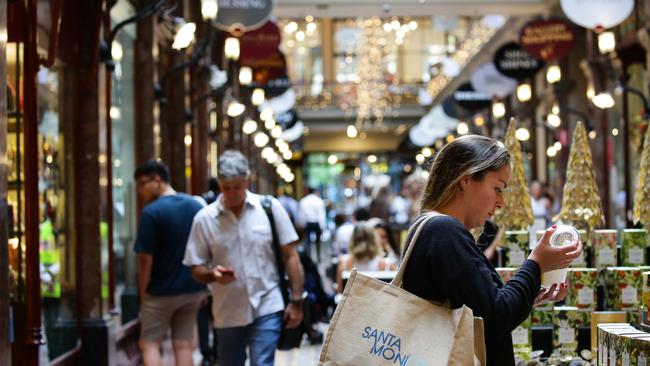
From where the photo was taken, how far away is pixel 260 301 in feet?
22.7

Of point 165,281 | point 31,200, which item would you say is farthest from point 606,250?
point 31,200

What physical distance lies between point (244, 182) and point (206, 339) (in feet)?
13.9

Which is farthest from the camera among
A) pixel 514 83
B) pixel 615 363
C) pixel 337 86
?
pixel 337 86

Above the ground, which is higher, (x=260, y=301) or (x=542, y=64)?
(x=542, y=64)

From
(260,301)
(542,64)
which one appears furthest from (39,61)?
(542,64)

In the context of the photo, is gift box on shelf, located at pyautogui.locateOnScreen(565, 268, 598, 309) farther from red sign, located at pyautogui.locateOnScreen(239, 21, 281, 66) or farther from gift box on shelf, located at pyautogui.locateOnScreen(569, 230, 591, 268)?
red sign, located at pyautogui.locateOnScreen(239, 21, 281, 66)

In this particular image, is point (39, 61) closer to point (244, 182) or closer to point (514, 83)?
point (244, 182)

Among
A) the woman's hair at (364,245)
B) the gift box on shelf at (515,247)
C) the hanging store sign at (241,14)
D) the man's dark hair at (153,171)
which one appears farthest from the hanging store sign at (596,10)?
the gift box on shelf at (515,247)

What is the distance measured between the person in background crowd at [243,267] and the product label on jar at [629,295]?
2.15m

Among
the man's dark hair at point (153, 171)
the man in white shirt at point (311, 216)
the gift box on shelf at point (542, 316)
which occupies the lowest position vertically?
the man in white shirt at point (311, 216)

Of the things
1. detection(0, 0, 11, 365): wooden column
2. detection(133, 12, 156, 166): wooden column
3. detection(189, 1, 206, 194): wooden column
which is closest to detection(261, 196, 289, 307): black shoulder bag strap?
detection(0, 0, 11, 365): wooden column

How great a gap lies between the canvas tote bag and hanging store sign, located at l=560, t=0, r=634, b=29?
10.0m

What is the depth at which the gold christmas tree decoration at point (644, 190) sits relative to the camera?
5.70m

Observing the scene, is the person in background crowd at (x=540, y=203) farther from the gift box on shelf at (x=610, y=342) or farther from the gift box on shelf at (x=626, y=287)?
the gift box on shelf at (x=610, y=342)
